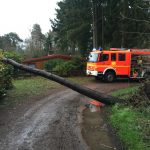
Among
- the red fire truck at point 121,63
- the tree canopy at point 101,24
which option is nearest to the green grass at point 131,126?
the red fire truck at point 121,63

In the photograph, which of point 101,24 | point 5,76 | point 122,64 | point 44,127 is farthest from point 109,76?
point 44,127

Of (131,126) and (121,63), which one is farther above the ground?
(121,63)

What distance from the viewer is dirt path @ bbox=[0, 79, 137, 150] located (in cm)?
988

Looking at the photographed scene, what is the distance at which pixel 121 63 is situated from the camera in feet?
87.8

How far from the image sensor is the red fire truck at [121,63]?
2656cm

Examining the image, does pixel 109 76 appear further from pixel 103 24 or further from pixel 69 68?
pixel 103 24

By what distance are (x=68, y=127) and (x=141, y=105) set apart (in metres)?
3.44

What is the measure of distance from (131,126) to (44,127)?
2.93m

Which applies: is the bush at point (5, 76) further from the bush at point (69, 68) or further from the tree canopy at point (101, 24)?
the tree canopy at point (101, 24)

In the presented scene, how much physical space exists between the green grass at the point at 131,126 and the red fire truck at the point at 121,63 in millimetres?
12387

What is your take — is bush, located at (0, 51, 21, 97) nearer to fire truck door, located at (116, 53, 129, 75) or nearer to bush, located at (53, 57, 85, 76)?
bush, located at (53, 57, 85, 76)

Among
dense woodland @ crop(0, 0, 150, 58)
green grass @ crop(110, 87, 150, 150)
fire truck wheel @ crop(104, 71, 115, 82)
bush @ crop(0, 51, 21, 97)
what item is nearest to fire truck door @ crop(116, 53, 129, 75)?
fire truck wheel @ crop(104, 71, 115, 82)

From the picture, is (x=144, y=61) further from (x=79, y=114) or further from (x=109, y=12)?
(x=79, y=114)

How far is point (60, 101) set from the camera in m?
17.7
